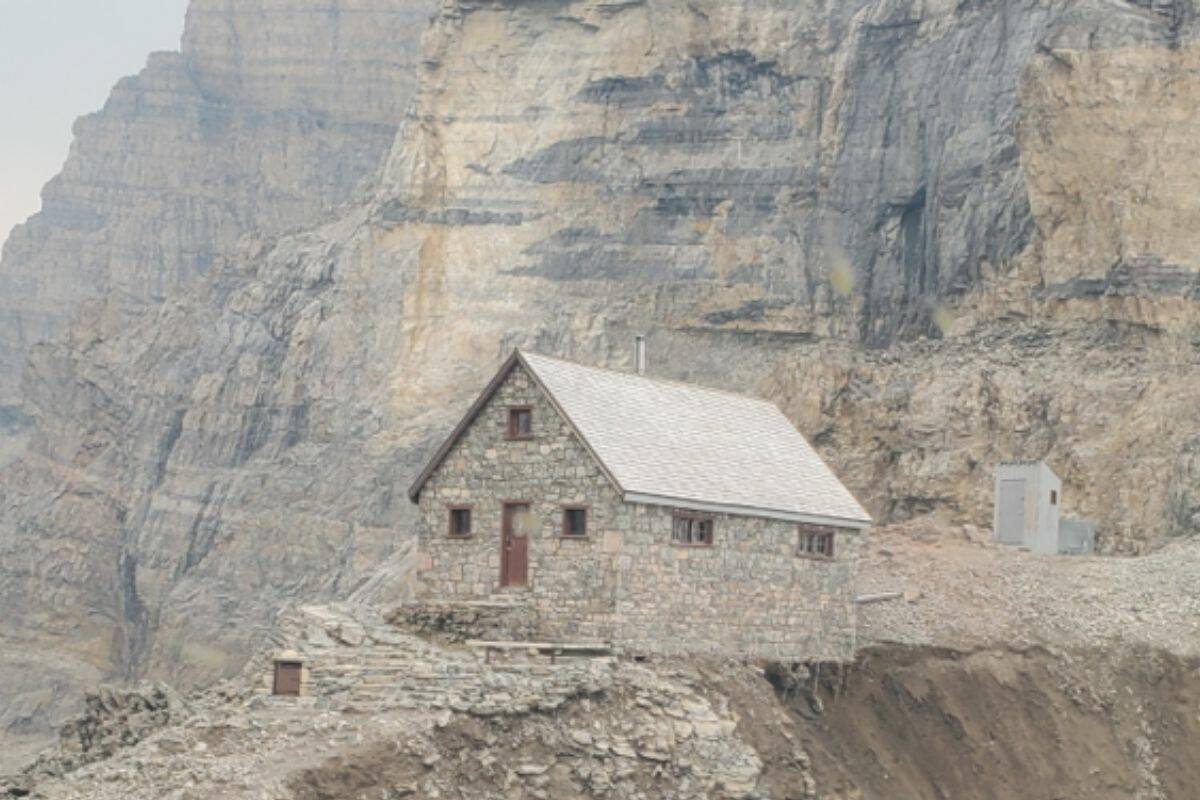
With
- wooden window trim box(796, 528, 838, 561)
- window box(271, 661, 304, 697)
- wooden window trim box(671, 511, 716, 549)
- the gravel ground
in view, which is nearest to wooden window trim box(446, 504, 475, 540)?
wooden window trim box(671, 511, 716, 549)

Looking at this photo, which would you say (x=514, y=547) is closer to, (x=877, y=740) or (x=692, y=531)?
(x=692, y=531)

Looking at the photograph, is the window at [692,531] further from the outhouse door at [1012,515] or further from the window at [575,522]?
the outhouse door at [1012,515]

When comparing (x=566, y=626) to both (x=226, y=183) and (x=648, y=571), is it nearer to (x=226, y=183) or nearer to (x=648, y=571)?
(x=648, y=571)

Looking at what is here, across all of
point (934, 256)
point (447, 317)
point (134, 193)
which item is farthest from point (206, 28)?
point (934, 256)

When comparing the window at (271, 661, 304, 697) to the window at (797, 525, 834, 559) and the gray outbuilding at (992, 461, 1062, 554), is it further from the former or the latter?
the gray outbuilding at (992, 461, 1062, 554)

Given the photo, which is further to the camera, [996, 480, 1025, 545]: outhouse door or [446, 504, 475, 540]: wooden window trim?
[996, 480, 1025, 545]: outhouse door

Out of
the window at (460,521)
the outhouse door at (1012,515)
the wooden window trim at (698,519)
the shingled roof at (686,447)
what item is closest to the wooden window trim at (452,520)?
the window at (460,521)
